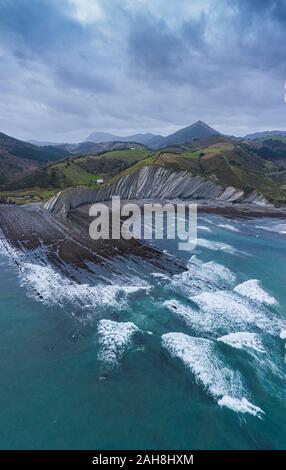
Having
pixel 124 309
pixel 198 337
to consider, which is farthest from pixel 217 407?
pixel 124 309

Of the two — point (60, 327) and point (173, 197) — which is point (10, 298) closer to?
point (60, 327)

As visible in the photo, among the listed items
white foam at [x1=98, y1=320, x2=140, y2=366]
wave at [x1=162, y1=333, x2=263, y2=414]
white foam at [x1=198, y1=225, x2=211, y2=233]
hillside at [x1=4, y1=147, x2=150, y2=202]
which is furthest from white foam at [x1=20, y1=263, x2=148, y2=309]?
hillside at [x1=4, y1=147, x2=150, y2=202]

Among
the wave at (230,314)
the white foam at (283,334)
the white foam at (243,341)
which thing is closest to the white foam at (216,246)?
the wave at (230,314)

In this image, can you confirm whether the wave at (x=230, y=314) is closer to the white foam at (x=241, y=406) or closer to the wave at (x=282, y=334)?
the wave at (x=282, y=334)

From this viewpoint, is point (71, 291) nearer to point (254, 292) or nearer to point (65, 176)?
point (254, 292)

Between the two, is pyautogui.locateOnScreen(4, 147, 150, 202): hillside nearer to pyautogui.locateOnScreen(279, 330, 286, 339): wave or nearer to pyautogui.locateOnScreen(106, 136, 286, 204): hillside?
pyautogui.locateOnScreen(106, 136, 286, 204): hillside

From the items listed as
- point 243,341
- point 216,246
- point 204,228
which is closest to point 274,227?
point 204,228
